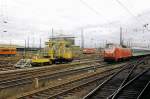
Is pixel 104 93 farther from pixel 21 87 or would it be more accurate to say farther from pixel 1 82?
pixel 1 82

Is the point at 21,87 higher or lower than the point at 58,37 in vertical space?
lower

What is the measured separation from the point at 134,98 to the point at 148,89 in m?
2.36

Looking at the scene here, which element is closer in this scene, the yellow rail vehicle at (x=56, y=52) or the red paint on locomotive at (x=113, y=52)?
the yellow rail vehicle at (x=56, y=52)

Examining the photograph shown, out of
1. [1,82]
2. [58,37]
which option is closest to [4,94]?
[1,82]

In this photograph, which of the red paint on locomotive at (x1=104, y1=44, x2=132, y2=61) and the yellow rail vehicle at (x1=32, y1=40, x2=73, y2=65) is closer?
the yellow rail vehicle at (x1=32, y1=40, x2=73, y2=65)

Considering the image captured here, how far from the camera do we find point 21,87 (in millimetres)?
15602

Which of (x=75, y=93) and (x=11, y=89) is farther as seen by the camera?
(x=11, y=89)

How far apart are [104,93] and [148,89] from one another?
2.76 meters

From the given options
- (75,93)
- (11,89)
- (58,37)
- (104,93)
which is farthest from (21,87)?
(58,37)

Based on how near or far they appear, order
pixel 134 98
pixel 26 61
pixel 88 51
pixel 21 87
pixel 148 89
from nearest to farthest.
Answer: pixel 134 98 < pixel 148 89 < pixel 21 87 < pixel 26 61 < pixel 88 51

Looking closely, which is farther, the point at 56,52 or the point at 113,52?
the point at 113,52

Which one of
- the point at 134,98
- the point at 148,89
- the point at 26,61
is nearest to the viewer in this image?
the point at 134,98

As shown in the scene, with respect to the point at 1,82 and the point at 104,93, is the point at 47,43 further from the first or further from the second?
the point at 104,93

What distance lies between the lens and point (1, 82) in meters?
16.7
